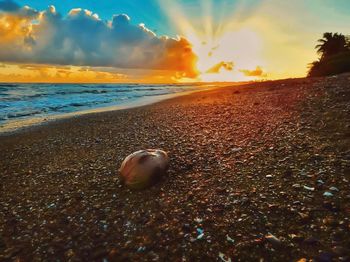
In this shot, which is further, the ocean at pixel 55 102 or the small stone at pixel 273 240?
the ocean at pixel 55 102

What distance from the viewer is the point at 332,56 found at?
31.2 m

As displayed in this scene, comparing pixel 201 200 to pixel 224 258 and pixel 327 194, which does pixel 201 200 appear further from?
pixel 327 194

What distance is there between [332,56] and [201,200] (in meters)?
33.5

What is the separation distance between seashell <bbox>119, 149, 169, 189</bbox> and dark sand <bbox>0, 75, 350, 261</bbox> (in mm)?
212

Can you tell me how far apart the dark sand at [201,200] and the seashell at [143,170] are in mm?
212

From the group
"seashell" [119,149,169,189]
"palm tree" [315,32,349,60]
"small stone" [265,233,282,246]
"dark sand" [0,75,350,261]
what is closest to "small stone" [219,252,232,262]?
"dark sand" [0,75,350,261]

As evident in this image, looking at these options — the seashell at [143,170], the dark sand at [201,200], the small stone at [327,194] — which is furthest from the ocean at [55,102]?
the small stone at [327,194]

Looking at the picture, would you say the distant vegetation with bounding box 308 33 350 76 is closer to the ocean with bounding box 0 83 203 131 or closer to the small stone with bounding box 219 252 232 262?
the ocean with bounding box 0 83 203 131

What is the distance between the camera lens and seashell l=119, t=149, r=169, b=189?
5.77m

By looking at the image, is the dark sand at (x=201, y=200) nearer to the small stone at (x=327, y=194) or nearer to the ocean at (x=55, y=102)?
the small stone at (x=327, y=194)

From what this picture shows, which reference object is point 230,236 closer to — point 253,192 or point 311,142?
point 253,192

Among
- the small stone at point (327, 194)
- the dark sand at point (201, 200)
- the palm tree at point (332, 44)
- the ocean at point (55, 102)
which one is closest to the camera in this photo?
the dark sand at point (201, 200)

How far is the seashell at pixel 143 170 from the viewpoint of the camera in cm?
577

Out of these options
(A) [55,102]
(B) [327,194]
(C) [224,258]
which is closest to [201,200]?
(C) [224,258]
